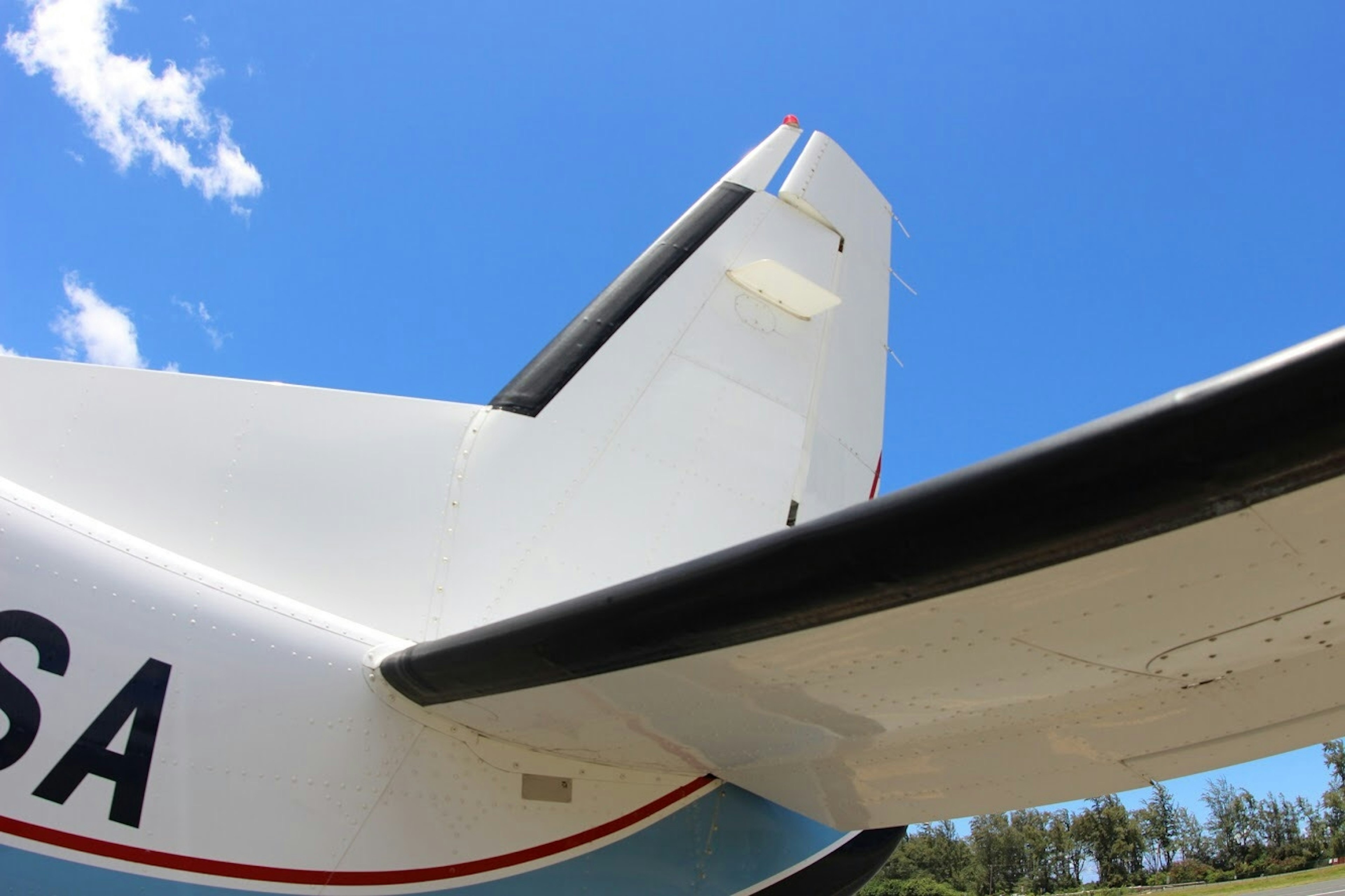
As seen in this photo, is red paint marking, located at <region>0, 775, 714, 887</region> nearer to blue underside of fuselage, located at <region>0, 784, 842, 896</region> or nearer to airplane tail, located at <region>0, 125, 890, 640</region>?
blue underside of fuselage, located at <region>0, 784, 842, 896</region>

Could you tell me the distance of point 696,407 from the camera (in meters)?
4.22

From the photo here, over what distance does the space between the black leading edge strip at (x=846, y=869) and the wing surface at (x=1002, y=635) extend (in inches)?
26.0

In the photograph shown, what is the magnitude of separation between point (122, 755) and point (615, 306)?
8.90ft

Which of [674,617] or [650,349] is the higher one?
[650,349]

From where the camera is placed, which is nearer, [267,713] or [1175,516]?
[1175,516]

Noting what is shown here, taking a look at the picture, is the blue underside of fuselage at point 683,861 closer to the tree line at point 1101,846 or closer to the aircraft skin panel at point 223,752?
the aircraft skin panel at point 223,752

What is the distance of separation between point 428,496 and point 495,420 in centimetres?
46

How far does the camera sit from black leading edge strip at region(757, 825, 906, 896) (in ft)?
12.0

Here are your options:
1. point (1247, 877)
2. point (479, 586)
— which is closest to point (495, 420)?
point (479, 586)

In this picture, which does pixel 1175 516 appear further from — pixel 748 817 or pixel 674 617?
pixel 748 817

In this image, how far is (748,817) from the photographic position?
3568 millimetres

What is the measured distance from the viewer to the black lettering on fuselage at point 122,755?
2330mm

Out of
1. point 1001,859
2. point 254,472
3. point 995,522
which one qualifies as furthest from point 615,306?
point 1001,859

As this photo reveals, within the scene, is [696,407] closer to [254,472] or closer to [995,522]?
[254,472]
